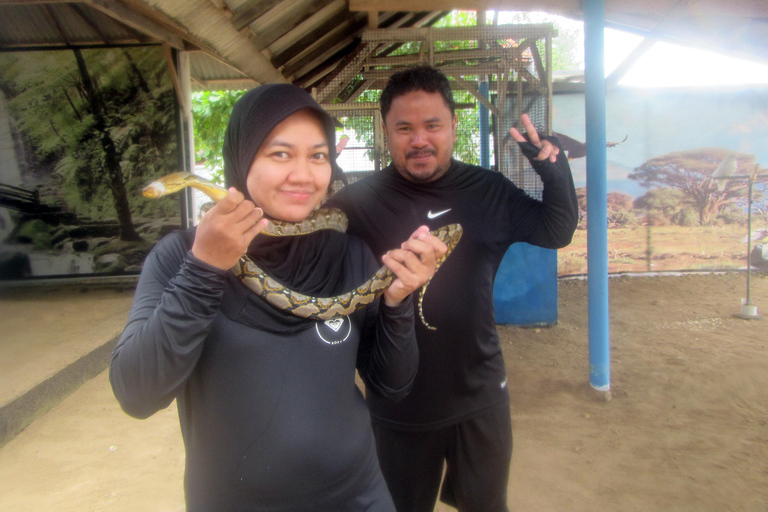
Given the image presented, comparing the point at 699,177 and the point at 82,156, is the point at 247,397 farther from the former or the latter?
the point at 699,177

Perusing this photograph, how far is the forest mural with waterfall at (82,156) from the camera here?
6.62 meters

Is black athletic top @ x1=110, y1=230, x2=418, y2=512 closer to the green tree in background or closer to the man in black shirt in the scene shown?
the man in black shirt

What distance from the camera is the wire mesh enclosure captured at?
568cm

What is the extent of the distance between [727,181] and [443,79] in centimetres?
985

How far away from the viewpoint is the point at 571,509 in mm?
3135

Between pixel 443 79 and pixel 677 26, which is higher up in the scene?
pixel 677 26

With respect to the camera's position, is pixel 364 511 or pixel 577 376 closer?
pixel 364 511

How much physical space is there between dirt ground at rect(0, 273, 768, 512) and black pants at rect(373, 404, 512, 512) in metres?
1.16

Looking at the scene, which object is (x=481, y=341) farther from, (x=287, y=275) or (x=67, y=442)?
(x=67, y=442)

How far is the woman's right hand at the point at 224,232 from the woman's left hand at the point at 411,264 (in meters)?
0.47

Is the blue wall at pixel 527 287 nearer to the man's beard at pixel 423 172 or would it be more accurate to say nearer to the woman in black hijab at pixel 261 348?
the man's beard at pixel 423 172

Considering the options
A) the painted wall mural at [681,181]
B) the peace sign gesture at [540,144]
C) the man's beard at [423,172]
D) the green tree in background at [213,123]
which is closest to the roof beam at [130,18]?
the man's beard at [423,172]

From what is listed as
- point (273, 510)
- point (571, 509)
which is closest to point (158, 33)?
point (273, 510)

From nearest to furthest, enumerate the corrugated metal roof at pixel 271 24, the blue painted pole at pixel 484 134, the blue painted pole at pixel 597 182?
the corrugated metal roof at pixel 271 24 → the blue painted pole at pixel 597 182 → the blue painted pole at pixel 484 134
